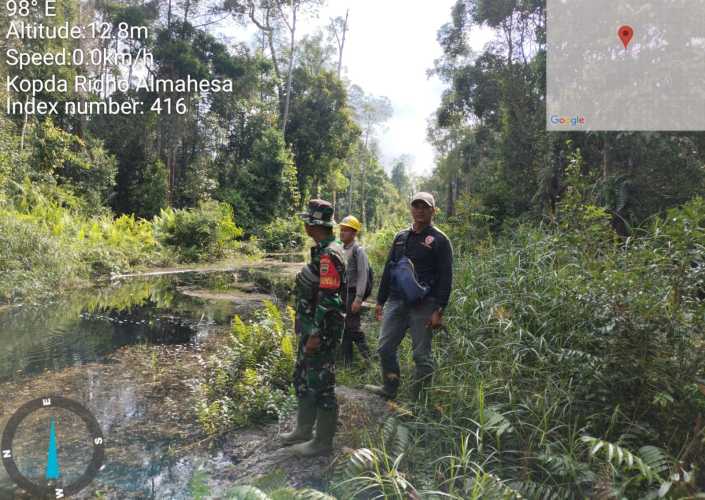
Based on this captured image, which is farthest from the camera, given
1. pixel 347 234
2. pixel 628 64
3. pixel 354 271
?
pixel 628 64

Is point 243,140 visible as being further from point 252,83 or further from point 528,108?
point 528,108

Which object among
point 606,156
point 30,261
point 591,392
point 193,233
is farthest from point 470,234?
point 193,233

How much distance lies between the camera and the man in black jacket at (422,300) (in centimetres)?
350

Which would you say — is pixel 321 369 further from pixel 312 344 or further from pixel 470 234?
pixel 470 234

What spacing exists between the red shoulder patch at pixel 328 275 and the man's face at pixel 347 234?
1.42 m

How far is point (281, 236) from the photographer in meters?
22.3

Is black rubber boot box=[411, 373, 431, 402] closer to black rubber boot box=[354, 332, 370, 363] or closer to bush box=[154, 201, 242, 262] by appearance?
black rubber boot box=[354, 332, 370, 363]

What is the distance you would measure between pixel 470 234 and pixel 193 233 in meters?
9.99

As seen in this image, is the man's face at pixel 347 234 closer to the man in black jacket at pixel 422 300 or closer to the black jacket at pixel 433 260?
the man in black jacket at pixel 422 300

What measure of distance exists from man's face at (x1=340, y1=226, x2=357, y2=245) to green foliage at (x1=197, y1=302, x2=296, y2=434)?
3.70ft

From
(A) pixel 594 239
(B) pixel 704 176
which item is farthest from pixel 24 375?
(B) pixel 704 176

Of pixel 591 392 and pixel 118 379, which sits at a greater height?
pixel 591 392

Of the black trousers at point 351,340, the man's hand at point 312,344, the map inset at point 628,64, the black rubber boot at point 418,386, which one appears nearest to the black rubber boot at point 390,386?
the black rubber boot at point 418,386

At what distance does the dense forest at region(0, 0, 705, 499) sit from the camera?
2.67m
